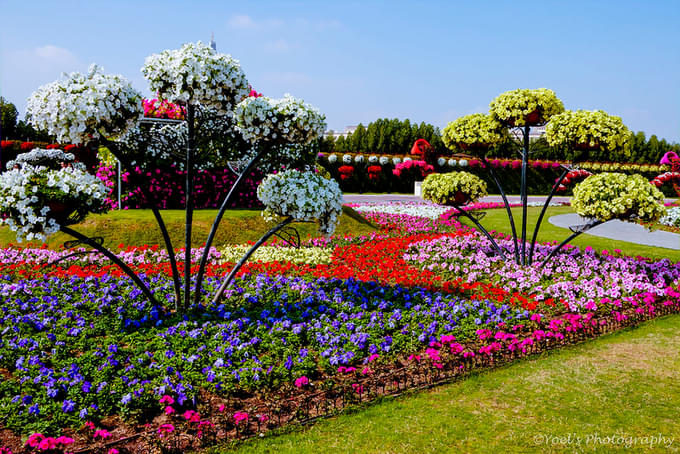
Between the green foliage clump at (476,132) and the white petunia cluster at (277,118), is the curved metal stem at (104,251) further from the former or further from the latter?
the green foliage clump at (476,132)

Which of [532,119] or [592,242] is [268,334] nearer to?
[532,119]

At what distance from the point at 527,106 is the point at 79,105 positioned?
833 centimetres

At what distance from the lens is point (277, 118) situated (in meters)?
6.89

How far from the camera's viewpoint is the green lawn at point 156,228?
1283 cm

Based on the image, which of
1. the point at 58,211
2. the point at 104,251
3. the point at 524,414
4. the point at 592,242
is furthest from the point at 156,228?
the point at 592,242

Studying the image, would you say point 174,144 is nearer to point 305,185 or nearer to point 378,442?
point 305,185

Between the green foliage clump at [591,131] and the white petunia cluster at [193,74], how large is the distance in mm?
6603

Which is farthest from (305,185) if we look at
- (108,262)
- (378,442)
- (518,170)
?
(518,170)

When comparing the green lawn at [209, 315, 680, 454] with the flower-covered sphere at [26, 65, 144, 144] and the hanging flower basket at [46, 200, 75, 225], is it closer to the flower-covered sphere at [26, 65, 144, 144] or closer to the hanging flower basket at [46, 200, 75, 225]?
the hanging flower basket at [46, 200, 75, 225]

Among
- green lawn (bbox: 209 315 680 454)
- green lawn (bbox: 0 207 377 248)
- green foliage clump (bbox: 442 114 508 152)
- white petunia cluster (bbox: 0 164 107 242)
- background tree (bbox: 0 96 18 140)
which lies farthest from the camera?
background tree (bbox: 0 96 18 140)

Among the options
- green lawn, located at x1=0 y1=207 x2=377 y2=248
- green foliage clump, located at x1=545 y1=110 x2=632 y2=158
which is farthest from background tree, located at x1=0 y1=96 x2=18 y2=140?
green foliage clump, located at x1=545 y1=110 x2=632 y2=158

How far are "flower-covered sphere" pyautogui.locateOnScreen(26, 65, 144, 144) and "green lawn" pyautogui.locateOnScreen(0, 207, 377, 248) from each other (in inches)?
277

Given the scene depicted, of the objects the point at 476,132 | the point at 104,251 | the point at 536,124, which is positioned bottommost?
the point at 104,251

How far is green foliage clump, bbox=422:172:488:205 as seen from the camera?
10781 mm
